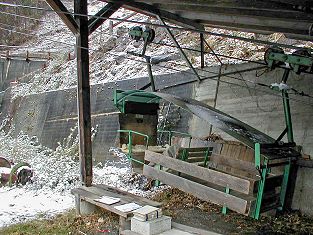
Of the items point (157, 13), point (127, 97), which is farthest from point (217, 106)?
point (157, 13)

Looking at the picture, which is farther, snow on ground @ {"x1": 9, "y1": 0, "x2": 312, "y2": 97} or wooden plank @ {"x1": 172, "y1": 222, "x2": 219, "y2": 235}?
snow on ground @ {"x1": 9, "y1": 0, "x2": 312, "y2": 97}

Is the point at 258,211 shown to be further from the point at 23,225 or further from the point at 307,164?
the point at 23,225

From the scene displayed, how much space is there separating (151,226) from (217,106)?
443 cm

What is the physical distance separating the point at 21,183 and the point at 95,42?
11959 mm

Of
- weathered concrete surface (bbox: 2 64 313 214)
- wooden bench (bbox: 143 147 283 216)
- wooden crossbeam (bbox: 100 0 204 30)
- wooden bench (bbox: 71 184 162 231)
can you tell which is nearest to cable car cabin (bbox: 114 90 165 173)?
wooden bench (bbox: 71 184 162 231)

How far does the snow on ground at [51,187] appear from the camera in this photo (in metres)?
6.55

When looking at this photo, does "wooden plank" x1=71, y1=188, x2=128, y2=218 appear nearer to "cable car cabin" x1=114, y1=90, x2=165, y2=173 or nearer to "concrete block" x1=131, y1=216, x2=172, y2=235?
"concrete block" x1=131, y1=216, x2=172, y2=235

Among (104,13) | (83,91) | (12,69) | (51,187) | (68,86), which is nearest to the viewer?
(83,91)

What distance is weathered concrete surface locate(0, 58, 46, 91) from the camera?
21500 mm

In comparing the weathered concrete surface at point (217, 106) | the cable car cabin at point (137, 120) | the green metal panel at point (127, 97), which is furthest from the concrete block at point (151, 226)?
the green metal panel at point (127, 97)

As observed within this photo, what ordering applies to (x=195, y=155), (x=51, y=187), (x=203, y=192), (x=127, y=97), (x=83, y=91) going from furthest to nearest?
(x=51, y=187)
(x=127, y=97)
(x=195, y=155)
(x=83, y=91)
(x=203, y=192)

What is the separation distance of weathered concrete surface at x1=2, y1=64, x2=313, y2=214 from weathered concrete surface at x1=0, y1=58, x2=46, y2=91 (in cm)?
650

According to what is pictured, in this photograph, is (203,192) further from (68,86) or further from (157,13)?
(68,86)

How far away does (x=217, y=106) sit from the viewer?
27.2 ft
